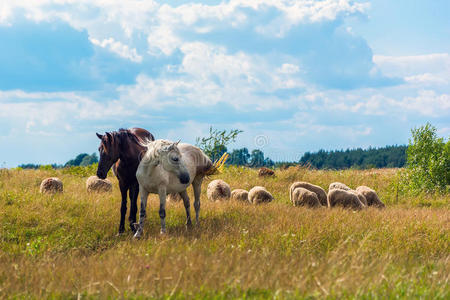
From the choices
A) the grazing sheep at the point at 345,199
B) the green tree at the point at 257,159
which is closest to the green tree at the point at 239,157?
the green tree at the point at 257,159

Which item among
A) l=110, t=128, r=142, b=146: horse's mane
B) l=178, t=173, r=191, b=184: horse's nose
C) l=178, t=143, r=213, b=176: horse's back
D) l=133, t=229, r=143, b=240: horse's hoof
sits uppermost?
l=110, t=128, r=142, b=146: horse's mane

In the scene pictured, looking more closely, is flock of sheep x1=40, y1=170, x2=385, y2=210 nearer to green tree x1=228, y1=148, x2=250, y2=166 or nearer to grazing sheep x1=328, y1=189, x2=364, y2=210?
grazing sheep x1=328, y1=189, x2=364, y2=210

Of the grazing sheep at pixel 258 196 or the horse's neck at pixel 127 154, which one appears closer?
the horse's neck at pixel 127 154

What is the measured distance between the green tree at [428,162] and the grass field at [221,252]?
3.08 meters

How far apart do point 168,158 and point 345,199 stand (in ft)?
21.1

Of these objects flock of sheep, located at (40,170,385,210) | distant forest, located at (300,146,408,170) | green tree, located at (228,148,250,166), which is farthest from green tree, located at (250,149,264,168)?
distant forest, located at (300,146,408,170)

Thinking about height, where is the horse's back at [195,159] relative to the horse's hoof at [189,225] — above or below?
above

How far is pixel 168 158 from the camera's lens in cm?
816

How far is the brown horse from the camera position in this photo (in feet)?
28.2

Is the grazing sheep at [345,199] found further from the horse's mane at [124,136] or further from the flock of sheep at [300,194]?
the horse's mane at [124,136]

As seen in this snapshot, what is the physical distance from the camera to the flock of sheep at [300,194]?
1228 centimetres

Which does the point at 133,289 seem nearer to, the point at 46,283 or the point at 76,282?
the point at 76,282

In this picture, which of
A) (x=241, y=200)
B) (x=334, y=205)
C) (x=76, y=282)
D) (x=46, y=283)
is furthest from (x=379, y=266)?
(x=241, y=200)

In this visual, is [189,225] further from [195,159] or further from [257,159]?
[257,159]
